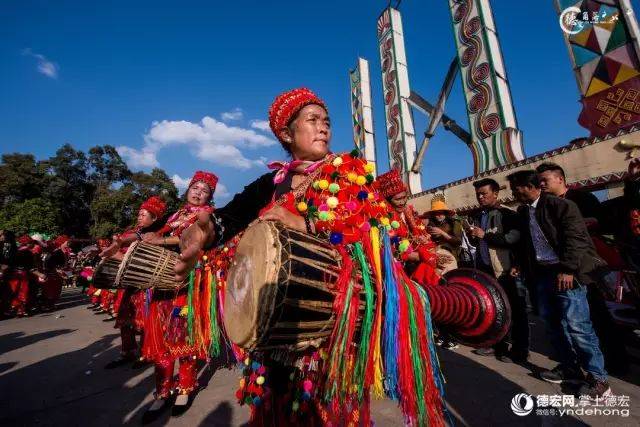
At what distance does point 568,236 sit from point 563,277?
39 centimetres

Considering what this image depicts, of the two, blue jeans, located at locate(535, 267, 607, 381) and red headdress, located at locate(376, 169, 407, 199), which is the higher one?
red headdress, located at locate(376, 169, 407, 199)

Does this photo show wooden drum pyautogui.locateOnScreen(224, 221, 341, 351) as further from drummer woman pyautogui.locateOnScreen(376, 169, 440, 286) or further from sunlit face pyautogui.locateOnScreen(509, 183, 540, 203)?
sunlit face pyautogui.locateOnScreen(509, 183, 540, 203)

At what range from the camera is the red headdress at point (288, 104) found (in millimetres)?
1671

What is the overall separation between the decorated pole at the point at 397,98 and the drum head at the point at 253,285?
999 centimetres

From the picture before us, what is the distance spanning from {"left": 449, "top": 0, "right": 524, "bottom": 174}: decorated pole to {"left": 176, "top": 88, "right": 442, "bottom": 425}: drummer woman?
24.2ft

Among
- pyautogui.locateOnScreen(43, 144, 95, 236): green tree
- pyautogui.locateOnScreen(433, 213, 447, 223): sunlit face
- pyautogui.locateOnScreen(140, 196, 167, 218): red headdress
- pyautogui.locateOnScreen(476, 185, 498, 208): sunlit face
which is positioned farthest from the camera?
pyautogui.locateOnScreen(43, 144, 95, 236): green tree

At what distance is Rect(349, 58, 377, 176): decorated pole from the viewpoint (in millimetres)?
12613

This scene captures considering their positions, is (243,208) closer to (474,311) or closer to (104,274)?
(474,311)

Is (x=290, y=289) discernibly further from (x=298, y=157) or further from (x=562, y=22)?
(x=562, y=22)

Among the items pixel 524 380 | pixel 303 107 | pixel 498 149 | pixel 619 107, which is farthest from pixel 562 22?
pixel 303 107

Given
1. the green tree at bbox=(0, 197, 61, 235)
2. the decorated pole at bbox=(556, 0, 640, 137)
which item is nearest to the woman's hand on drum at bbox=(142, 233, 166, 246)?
the decorated pole at bbox=(556, 0, 640, 137)

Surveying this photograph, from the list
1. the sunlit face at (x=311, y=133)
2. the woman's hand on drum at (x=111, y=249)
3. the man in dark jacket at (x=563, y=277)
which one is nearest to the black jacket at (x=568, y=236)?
the man in dark jacket at (x=563, y=277)

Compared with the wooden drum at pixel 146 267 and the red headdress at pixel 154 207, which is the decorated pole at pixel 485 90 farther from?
the wooden drum at pixel 146 267

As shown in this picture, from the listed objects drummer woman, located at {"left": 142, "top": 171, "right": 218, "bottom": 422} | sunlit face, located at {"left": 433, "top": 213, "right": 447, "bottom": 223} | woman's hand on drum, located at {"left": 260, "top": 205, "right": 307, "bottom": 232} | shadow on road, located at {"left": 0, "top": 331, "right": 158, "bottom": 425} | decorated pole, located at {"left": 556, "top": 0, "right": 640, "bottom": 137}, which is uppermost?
decorated pole, located at {"left": 556, "top": 0, "right": 640, "bottom": 137}
